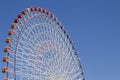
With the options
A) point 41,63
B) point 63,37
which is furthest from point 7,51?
point 63,37

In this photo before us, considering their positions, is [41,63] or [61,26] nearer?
[41,63]

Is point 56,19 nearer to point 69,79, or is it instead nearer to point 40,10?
point 40,10

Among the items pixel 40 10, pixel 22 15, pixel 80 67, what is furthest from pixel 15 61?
pixel 80 67

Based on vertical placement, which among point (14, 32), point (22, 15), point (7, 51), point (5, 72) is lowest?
point (5, 72)

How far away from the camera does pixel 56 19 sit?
38625 mm

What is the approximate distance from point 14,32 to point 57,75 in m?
5.76

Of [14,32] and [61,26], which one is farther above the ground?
[61,26]

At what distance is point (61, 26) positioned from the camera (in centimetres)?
3934

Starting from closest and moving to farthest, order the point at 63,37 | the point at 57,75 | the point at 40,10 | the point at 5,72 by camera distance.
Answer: the point at 5,72 < the point at 57,75 < the point at 40,10 < the point at 63,37

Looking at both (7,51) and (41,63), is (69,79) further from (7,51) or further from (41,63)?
(7,51)

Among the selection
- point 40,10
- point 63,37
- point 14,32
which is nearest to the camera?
point 14,32

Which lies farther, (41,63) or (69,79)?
(69,79)

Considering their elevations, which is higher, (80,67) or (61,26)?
(61,26)

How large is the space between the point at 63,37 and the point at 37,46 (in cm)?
594
